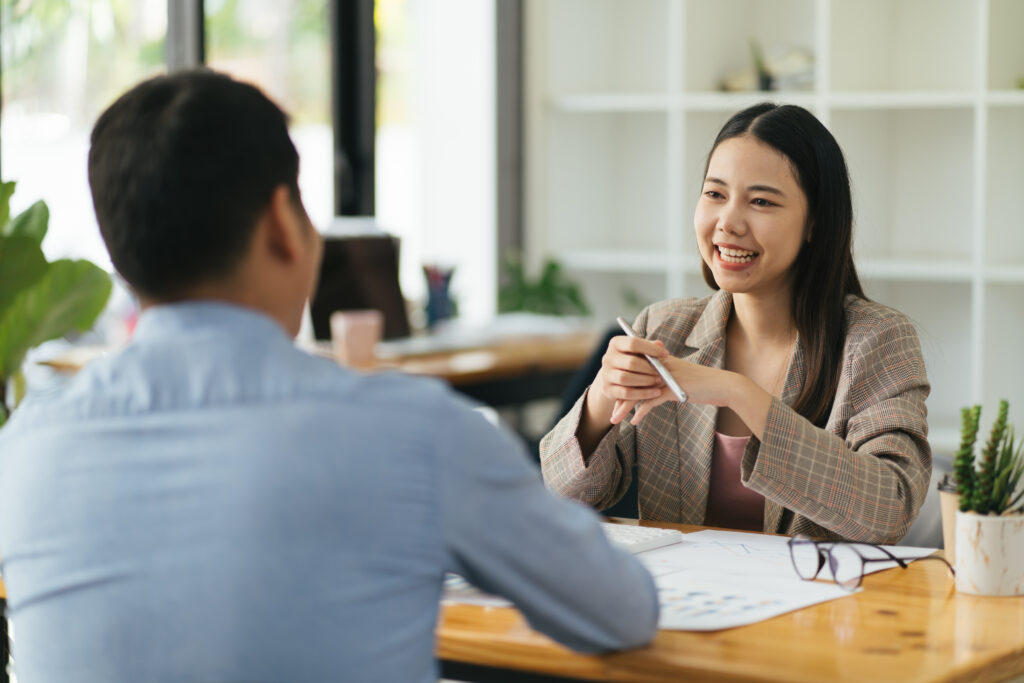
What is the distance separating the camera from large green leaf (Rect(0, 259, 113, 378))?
251cm

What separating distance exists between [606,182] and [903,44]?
1114 mm

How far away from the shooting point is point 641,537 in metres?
1.60

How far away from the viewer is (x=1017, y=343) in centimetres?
394

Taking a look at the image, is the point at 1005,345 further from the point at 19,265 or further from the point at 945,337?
the point at 19,265

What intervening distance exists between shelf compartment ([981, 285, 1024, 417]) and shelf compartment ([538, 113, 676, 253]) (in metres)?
1.17

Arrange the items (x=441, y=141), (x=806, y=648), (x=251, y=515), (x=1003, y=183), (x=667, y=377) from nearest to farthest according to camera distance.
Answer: (x=251, y=515), (x=806, y=648), (x=667, y=377), (x=1003, y=183), (x=441, y=141)

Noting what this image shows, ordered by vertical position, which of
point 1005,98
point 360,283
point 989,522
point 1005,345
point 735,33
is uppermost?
point 735,33

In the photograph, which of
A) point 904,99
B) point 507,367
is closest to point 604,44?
point 904,99

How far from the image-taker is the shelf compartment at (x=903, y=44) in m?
3.96

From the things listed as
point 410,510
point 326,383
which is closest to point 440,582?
point 410,510

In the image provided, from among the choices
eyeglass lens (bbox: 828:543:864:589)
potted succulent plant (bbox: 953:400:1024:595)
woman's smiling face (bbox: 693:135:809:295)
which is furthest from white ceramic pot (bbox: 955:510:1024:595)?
woman's smiling face (bbox: 693:135:809:295)

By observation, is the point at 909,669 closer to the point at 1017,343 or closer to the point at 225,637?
the point at 225,637

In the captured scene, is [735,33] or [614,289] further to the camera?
[614,289]

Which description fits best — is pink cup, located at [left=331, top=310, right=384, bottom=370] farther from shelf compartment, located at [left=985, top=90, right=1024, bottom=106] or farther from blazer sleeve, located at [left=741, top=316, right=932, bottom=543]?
shelf compartment, located at [left=985, top=90, right=1024, bottom=106]
